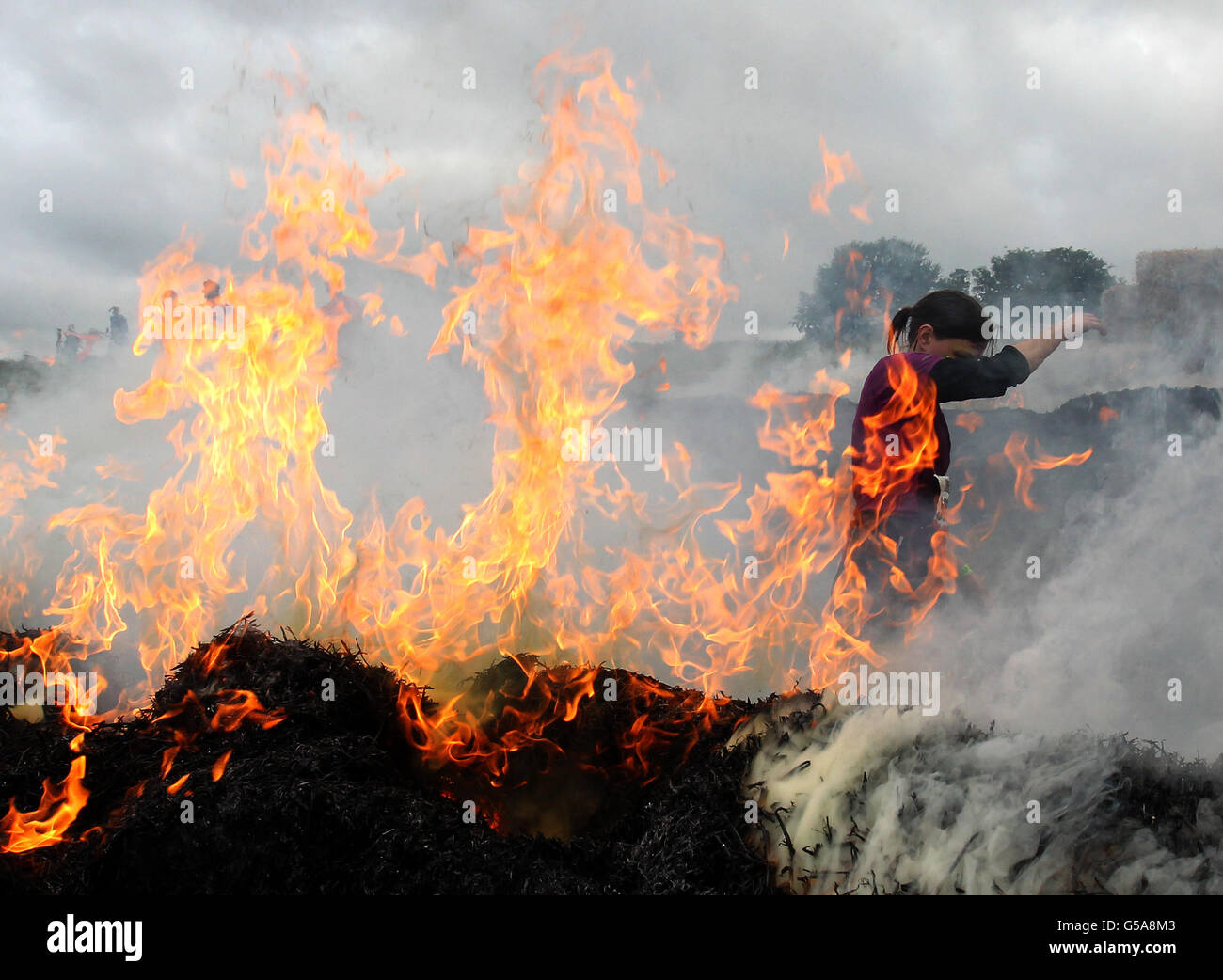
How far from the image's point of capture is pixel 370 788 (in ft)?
13.9

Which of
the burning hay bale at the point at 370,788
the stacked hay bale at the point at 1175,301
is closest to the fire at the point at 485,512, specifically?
the burning hay bale at the point at 370,788

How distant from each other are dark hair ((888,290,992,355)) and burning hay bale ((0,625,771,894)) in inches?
98.8

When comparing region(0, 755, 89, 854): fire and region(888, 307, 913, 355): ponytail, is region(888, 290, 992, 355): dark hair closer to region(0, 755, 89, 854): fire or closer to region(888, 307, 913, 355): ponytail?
region(888, 307, 913, 355): ponytail

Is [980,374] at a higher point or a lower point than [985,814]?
higher

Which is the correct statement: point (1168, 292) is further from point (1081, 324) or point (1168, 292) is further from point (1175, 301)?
point (1081, 324)

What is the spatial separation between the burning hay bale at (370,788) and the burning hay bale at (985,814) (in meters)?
0.33

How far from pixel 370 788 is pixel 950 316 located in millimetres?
4106

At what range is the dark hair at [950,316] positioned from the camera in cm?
507

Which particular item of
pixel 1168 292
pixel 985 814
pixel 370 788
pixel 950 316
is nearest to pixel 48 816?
pixel 370 788

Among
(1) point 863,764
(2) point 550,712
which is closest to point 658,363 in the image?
(2) point 550,712

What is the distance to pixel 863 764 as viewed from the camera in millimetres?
3703

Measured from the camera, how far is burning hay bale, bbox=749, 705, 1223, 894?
10.1 feet
